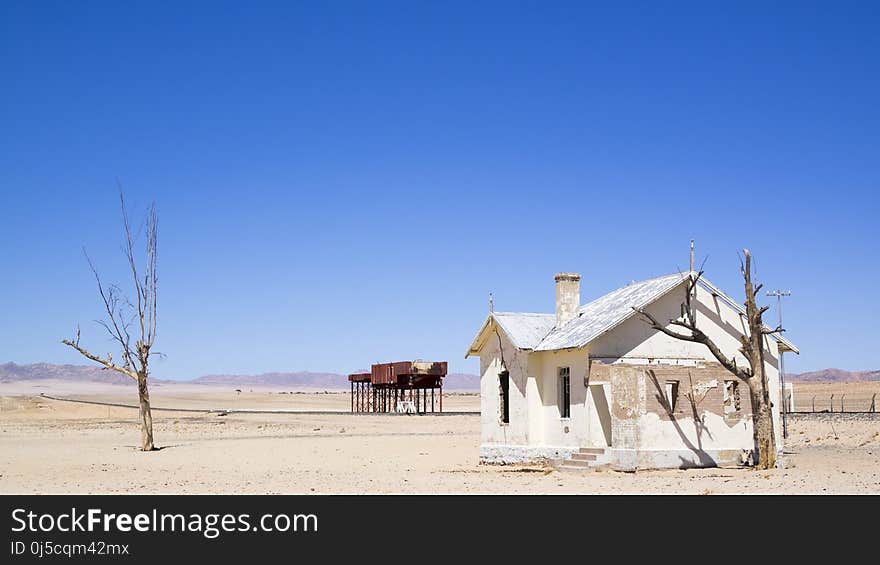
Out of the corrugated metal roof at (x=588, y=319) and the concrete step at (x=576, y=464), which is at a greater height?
the corrugated metal roof at (x=588, y=319)

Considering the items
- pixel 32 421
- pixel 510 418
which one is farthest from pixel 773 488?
pixel 32 421

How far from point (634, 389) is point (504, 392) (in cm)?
555

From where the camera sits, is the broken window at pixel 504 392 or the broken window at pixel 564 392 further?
the broken window at pixel 504 392

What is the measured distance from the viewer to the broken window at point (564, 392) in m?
29.6

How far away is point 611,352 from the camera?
92.3ft

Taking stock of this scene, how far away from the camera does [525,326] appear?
3191 centimetres

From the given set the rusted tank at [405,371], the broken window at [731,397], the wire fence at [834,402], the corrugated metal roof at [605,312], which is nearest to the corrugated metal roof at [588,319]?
the corrugated metal roof at [605,312]

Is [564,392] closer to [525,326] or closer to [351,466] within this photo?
[525,326]

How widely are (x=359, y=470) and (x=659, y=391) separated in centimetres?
866

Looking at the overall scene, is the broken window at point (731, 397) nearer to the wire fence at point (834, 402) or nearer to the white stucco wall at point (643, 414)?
the white stucco wall at point (643, 414)

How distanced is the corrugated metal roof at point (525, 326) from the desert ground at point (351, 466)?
376cm

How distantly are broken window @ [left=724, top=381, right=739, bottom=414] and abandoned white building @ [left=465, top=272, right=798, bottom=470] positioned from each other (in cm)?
3
